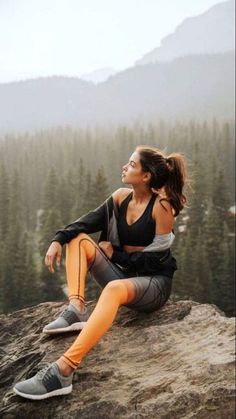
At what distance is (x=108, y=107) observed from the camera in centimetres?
18850

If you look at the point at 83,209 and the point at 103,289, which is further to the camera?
the point at 83,209

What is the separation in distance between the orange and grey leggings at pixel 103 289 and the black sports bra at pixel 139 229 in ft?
0.91

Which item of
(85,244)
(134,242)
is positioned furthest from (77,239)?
(134,242)

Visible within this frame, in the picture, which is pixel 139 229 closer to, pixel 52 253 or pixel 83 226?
pixel 83 226

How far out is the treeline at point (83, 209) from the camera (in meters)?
41.8

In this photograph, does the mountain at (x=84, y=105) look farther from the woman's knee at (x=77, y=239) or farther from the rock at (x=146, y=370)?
the rock at (x=146, y=370)

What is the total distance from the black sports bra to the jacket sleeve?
202 millimetres

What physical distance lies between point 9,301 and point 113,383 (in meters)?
37.5

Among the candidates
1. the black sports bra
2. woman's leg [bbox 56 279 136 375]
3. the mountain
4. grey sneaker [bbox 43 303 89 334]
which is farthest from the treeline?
the mountain

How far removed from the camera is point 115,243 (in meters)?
5.24

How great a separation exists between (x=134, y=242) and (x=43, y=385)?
1.59 meters

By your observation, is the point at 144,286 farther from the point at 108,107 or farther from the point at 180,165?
the point at 108,107

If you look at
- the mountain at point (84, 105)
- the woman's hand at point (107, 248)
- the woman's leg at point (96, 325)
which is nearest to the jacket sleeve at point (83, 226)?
the woman's hand at point (107, 248)

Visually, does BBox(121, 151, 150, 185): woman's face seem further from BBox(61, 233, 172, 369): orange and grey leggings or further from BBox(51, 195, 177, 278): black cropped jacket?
BBox(61, 233, 172, 369): orange and grey leggings
